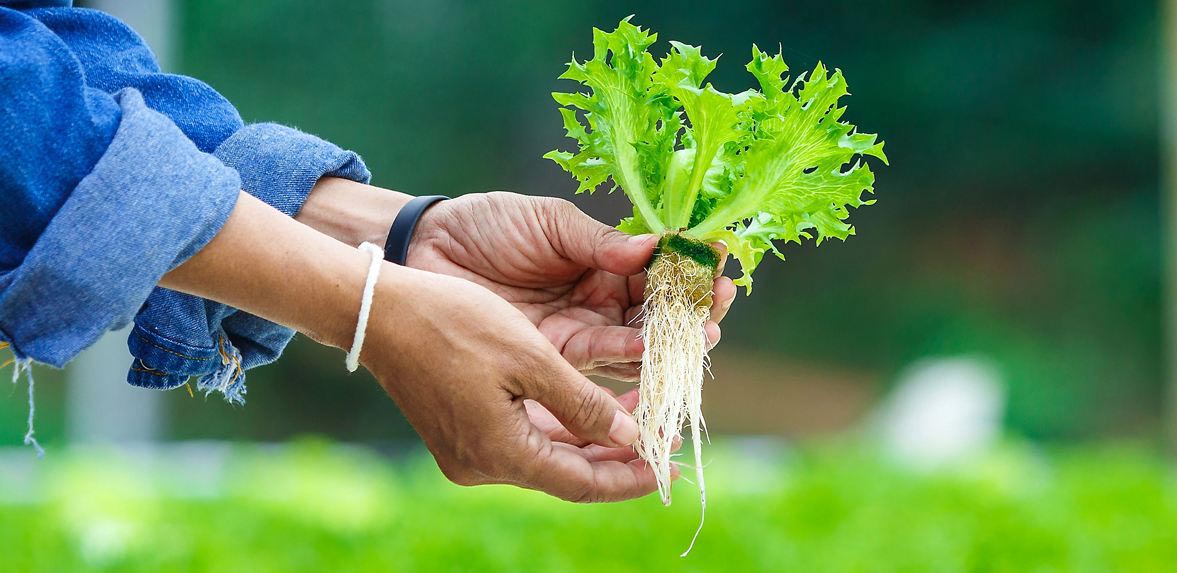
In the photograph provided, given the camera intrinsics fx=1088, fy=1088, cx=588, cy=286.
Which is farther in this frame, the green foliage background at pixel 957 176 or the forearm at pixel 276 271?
the green foliage background at pixel 957 176

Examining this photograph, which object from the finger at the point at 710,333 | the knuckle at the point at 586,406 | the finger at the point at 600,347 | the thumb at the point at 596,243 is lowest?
the knuckle at the point at 586,406

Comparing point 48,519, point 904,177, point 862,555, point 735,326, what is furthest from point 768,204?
point 904,177

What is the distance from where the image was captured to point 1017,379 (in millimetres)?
7355

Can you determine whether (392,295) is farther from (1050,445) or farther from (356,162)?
(1050,445)

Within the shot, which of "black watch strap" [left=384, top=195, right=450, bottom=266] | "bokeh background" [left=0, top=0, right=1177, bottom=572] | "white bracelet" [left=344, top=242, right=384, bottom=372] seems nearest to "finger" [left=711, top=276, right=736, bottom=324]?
"black watch strap" [left=384, top=195, right=450, bottom=266]

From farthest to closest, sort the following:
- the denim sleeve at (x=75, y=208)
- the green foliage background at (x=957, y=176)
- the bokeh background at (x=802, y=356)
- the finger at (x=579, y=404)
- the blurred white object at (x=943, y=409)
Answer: the green foliage background at (x=957, y=176)
the blurred white object at (x=943, y=409)
the bokeh background at (x=802, y=356)
the finger at (x=579, y=404)
the denim sleeve at (x=75, y=208)

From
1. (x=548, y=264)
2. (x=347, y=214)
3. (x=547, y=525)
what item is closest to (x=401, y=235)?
(x=347, y=214)

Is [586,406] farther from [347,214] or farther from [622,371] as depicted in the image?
[347,214]

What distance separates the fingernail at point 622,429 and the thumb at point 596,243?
311 mm

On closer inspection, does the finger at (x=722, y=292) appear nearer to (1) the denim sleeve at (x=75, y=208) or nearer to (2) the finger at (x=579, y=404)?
(2) the finger at (x=579, y=404)

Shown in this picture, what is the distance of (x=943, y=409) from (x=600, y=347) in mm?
5033

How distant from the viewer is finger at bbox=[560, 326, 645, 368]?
1.94 meters

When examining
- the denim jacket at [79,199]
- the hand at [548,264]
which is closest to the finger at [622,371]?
the hand at [548,264]

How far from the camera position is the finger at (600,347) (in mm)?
1944
